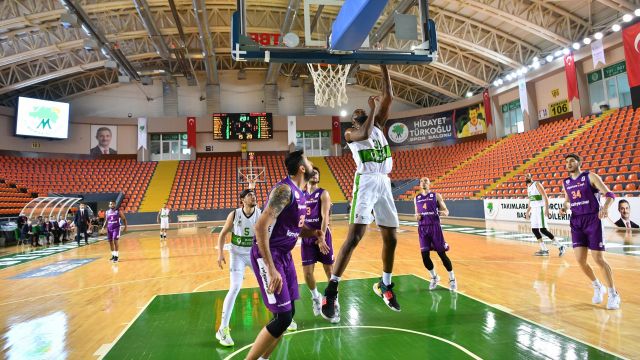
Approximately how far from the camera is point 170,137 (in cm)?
3056

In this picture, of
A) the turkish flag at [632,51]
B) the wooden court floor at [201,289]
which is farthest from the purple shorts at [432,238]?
the turkish flag at [632,51]

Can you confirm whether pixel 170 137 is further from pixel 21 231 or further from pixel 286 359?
pixel 286 359

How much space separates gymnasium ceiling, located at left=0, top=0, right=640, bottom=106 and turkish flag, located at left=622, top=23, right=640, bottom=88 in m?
0.99

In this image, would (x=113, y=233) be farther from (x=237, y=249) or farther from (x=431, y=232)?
(x=431, y=232)

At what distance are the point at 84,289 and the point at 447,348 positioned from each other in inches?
264

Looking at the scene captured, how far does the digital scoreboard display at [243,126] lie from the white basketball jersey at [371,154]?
25.7 metres

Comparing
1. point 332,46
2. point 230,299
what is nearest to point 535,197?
point 332,46

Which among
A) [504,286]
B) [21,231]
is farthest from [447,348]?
[21,231]

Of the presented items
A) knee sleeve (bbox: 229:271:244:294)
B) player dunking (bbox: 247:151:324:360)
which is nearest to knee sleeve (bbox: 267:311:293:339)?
player dunking (bbox: 247:151:324:360)

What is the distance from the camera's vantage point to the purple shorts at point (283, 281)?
285cm

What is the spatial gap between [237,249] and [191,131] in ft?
90.1

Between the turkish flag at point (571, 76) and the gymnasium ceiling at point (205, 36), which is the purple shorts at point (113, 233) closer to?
the gymnasium ceiling at point (205, 36)

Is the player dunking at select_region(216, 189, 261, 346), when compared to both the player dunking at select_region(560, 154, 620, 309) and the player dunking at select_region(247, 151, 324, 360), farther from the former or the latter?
the player dunking at select_region(560, 154, 620, 309)

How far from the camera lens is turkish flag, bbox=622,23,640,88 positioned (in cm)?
1675
